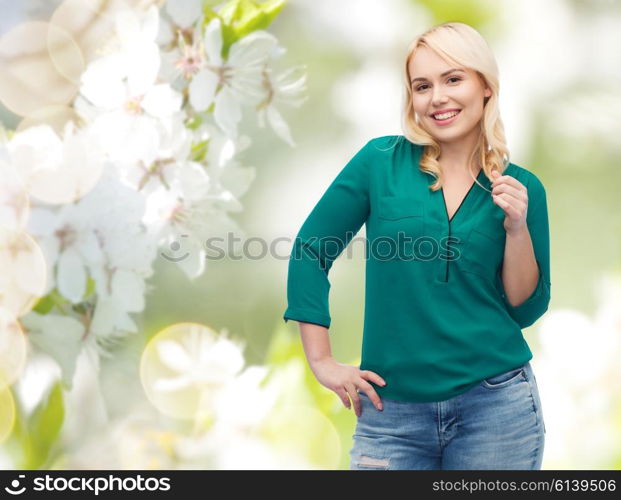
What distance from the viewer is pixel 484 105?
2.75 feet

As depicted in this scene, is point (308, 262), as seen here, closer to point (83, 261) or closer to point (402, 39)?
point (83, 261)

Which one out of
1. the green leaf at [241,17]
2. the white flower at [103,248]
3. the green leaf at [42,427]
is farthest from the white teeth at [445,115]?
the green leaf at [42,427]

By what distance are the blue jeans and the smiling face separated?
0.28 metres

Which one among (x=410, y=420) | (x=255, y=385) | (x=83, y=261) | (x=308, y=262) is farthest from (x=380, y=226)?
(x=255, y=385)

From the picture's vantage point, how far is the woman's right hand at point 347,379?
794 millimetres

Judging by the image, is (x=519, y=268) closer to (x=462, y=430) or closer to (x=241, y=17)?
(x=462, y=430)

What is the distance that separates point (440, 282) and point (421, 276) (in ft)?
0.07

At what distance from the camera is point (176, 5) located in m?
0.80

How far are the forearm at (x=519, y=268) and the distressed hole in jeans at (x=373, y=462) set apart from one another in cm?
23

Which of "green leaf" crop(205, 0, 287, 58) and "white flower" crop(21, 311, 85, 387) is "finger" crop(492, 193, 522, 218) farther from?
"white flower" crop(21, 311, 85, 387)

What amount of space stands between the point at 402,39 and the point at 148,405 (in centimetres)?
70

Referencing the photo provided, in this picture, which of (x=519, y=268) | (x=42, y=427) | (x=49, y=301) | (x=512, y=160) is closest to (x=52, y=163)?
(x=49, y=301)

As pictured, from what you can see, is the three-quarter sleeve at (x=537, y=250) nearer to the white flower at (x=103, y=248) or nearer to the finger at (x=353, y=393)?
the finger at (x=353, y=393)

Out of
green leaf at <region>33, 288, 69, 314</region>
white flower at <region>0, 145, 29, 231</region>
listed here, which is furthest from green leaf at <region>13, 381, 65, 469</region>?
white flower at <region>0, 145, 29, 231</region>
